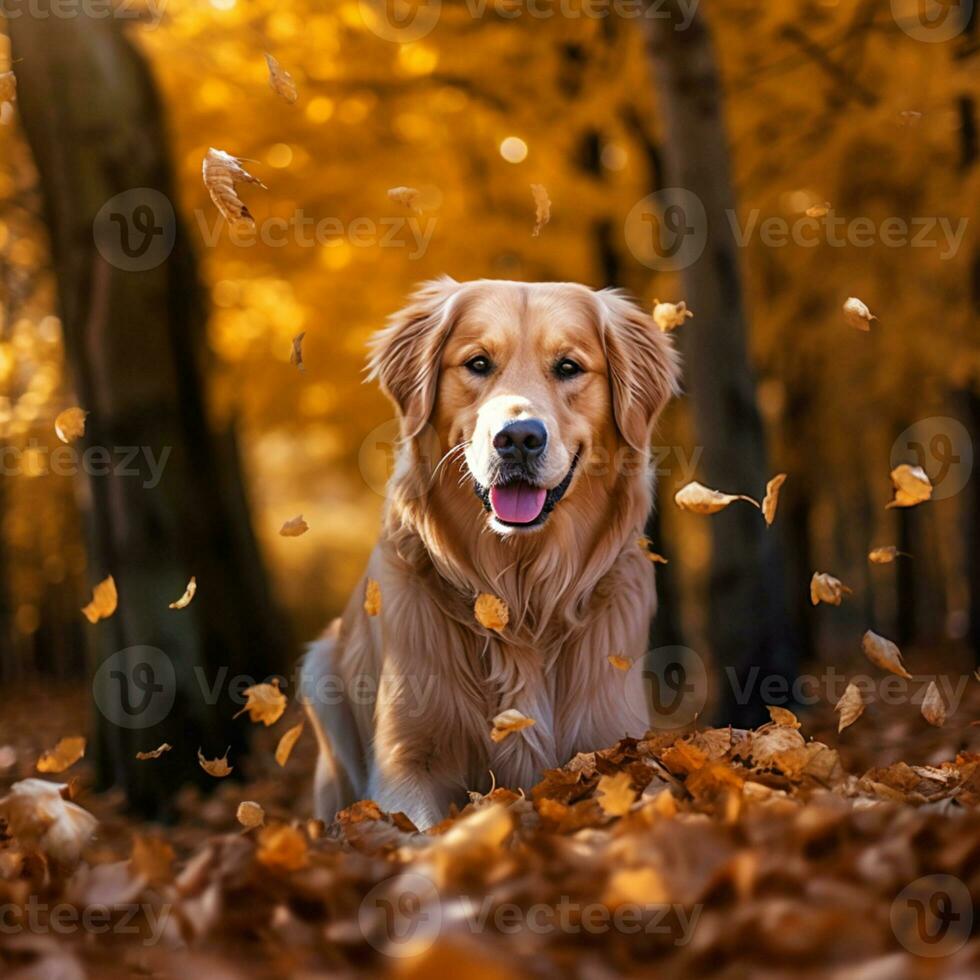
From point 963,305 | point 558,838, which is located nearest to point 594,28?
point 963,305

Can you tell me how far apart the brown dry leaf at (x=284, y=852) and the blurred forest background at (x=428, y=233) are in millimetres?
2992

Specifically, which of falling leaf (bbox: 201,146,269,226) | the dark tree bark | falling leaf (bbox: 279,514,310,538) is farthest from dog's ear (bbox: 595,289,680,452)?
the dark tree bark

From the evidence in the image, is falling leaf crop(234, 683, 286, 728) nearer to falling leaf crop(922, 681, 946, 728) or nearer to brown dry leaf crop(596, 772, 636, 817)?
brown dry leaf crop(596, 772, 636, 817)

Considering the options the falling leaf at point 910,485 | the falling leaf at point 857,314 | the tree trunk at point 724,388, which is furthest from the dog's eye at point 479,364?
the tree trunk at point 724,388

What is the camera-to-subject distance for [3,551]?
1540 centimetres

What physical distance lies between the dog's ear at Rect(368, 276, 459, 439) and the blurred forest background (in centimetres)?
147

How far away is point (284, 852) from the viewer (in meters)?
2.53

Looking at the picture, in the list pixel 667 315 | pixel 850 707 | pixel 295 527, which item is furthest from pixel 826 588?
pixel 295 527

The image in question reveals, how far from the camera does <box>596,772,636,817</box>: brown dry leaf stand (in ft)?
9.14

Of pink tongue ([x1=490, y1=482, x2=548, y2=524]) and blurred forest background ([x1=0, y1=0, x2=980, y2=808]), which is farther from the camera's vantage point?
blurred forest background ([x1=0, y1=0, x2=980, y2=808])

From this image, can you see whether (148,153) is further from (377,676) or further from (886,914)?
(886,914)

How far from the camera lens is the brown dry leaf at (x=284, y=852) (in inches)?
98.4

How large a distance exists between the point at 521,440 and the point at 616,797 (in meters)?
1.16

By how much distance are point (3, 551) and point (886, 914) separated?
604 inches
